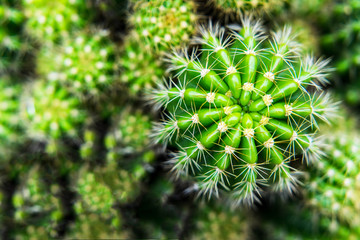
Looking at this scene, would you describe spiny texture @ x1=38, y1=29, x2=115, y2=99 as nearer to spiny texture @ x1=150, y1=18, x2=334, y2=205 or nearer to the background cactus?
the background cactus

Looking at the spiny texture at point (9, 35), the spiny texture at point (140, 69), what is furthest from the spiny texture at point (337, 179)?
the spiny texture at point (9, 35)

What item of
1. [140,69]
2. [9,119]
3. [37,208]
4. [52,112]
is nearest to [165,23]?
[140,69]

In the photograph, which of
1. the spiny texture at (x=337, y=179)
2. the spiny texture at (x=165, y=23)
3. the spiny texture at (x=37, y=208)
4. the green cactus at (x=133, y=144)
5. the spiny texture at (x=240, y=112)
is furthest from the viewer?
the spiny texture at (x=37, y=208)

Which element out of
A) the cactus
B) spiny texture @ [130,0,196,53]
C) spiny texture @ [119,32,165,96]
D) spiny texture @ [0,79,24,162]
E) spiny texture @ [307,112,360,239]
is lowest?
spiny texture @ [307,112,360,239]

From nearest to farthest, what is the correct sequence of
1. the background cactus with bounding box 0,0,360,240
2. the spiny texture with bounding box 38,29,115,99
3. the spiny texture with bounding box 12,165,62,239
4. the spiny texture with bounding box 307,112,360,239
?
1. the background cactus with bounding box 0,0,360,240
2. the spiny texture with bounding box 307,112,360,239
3. the spiny texture with bounding box 38,29,115,99
4. the spiny texture with bounding box 12,165,62,239

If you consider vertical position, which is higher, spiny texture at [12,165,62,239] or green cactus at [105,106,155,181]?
green cactus at [105,106,155,181]

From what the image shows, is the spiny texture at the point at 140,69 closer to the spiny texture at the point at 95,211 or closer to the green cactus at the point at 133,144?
the green cactus at the point at 133,144

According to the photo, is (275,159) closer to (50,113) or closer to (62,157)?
(50,113)

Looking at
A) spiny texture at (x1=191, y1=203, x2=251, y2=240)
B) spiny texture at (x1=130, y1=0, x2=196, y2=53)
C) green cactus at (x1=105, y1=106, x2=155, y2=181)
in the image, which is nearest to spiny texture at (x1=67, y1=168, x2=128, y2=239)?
green cactus at (x1=105, y1=106, x2=155, y2=181)
